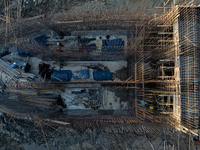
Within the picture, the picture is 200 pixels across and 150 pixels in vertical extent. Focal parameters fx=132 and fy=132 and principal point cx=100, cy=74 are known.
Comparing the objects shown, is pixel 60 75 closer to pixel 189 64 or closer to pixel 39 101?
pixel 39 101

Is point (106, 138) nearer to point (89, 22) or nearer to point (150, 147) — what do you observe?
point (150, 147)

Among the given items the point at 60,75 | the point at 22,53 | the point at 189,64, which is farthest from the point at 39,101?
the point at 189,64

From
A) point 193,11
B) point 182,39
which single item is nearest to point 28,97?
point 182,39

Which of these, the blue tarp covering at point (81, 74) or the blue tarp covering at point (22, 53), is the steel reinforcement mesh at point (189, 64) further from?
the blue tarp covering at point (22, 53)

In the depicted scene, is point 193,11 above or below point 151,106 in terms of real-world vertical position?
above

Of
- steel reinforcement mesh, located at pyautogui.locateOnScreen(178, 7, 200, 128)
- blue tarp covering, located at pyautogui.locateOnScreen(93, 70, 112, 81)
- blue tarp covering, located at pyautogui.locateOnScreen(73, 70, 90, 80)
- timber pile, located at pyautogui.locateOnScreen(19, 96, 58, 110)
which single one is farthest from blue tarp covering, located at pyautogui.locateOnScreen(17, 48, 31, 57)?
steel reinforcement mesh, located at pyautogui.locateOnScreen(178, 7, 200, 128)

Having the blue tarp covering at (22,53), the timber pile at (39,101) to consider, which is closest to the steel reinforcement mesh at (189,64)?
the timber pile at (39,101)

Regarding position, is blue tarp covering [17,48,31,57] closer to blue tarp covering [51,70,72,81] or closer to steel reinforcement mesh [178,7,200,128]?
blue tarp covering [51,70,72,81]

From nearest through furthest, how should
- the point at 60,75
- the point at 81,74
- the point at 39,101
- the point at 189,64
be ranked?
the point at 189,64
the point at 39,101
the point at 60,75
the point at 81,74
